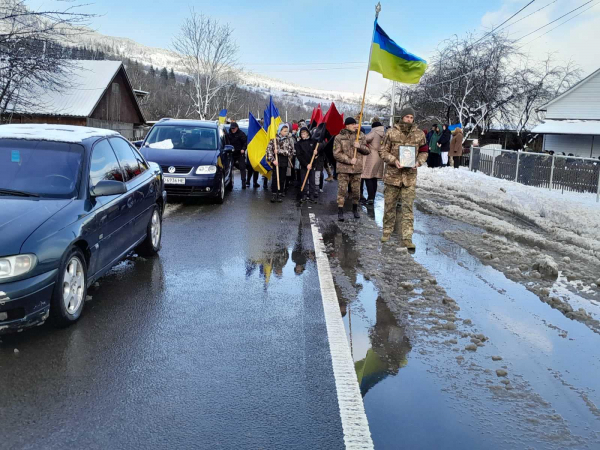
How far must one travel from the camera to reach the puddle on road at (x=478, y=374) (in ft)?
10.2

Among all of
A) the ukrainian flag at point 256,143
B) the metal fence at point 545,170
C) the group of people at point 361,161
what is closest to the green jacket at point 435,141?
the metal fence at point 545,170

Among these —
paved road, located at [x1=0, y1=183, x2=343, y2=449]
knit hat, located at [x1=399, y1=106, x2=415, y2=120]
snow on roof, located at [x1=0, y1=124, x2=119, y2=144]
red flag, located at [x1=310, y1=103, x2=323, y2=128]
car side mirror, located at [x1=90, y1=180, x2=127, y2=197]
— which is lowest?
paved road, located at [x1=0, y1=183, x2=343, y2=449]

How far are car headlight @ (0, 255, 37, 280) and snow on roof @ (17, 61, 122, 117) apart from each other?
1368 inches

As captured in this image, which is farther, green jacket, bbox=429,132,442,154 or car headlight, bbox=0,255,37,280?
green jacket, bbox=429,132,442,154

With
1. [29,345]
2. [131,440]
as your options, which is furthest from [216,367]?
[29,345]

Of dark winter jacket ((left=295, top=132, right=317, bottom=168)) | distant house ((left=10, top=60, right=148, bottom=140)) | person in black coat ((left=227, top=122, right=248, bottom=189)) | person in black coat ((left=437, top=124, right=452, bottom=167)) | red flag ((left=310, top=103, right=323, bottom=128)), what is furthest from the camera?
distant house ((left=10, top=60, right=148, bottom=140))

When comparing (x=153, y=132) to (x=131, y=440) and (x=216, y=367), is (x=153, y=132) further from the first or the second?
(x=131, y=440)

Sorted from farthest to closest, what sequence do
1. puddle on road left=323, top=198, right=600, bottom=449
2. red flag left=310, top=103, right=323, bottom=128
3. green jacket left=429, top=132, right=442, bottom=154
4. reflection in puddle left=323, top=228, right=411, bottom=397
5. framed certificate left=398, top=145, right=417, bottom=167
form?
green jacket left=429, top=132, right=442, bottom=154 → red flag left=310, top=103, right=323, bottom=128 → framed certificate left=398, top=145, right=417, bottom=167 → reflection in puddle left=323, top=228, right=411, bottom=397 → puddle on road left=323, top=198, right=600, bottom=449

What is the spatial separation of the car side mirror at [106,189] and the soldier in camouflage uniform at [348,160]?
5656mm

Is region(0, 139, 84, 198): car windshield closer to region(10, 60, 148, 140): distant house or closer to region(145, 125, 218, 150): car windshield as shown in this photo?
region(145, 125, 218, 150): car windshield

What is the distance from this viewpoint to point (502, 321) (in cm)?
502

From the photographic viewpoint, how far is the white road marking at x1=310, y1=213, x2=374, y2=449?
3.01m

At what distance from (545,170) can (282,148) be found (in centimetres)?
843

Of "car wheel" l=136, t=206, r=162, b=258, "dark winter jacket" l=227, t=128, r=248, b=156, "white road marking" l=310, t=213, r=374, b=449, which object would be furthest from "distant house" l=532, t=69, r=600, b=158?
"white road marking" l=310, t=213, r=374, b=449
